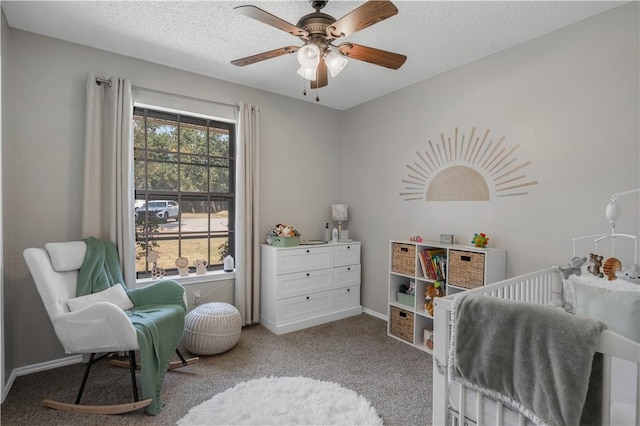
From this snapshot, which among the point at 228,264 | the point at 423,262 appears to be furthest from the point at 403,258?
the point at 228,264

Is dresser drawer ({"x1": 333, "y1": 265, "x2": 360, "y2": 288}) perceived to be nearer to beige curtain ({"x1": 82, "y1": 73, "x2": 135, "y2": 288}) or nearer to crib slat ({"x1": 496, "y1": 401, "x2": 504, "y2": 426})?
beige curtain ({"x1": 82, "y1": 73, "x2": 135, "y2": 288})

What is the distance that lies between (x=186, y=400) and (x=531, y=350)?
1.96 metres

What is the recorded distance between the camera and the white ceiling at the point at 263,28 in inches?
80.8

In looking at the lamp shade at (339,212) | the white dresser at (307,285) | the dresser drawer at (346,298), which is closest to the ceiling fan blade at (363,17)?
the white dresser at (307,285)

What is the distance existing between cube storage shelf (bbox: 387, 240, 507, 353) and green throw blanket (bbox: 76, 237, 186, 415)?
195 centimetres

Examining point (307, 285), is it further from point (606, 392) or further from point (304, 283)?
point (606, 392)

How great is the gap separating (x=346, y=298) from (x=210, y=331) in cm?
161

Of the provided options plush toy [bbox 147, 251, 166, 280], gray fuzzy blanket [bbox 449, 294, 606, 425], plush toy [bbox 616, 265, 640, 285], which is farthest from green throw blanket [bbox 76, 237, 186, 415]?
plush toy [bbox 616, 265, 640, 285]

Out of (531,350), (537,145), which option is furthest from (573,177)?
(531,350)

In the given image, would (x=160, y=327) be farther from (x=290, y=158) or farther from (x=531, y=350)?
(x=290, y=158)

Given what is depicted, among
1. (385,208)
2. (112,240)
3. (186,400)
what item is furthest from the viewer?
(385,208)

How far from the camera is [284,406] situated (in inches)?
76.4

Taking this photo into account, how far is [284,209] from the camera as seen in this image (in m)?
3.71

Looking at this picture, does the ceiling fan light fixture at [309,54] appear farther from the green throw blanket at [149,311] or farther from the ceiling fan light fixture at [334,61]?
the green throw blanket at [149,311]
